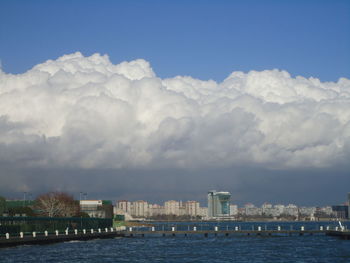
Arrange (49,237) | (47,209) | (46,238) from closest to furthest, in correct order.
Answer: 1. (46,238)
2. (49,237)
3. (47,209)

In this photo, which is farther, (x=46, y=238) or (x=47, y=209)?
(x=47, y=209)

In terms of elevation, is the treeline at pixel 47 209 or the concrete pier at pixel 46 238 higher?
the treeline at pixel 47 209

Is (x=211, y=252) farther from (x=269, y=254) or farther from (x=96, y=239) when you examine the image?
(x=96, y=239)

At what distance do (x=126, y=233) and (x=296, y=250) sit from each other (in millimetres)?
65868

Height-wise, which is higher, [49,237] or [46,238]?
[49,237]

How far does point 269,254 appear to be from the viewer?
308 ft

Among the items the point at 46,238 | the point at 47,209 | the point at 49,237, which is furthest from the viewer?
the point at 47,209

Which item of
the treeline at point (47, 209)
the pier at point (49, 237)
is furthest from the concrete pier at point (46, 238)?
the treeline at point (47, 209)

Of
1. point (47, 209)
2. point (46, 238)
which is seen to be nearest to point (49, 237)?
point (46, 238)

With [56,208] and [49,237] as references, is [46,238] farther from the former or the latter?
[56,208]

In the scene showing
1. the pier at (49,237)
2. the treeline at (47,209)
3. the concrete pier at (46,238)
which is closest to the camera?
the concrete pier at (46,238)

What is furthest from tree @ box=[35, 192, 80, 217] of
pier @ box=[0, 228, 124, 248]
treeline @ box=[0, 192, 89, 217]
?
pier @ box=[0, 228, 124, 248]

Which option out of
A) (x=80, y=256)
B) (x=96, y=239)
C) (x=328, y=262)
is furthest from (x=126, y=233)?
(x=328, y=262)

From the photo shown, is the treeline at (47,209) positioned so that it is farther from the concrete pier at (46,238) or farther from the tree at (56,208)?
the concrete pier at (46,238)
